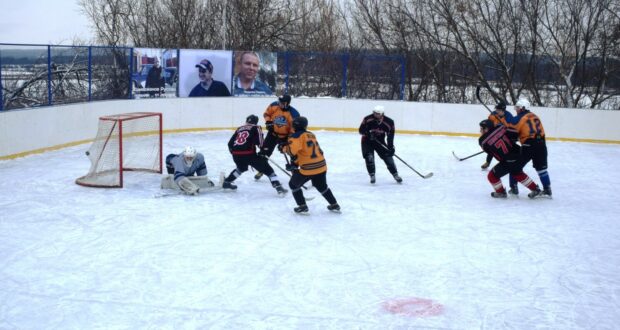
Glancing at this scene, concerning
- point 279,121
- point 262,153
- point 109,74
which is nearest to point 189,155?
point 262,153

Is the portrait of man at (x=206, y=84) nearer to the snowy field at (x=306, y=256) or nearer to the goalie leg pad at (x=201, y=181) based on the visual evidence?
the snowy field at (x=306, y=256)

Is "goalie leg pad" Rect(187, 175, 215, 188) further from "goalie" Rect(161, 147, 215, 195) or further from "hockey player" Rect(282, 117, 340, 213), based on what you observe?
"hockey player" Rect(282, 117, 340, 213)

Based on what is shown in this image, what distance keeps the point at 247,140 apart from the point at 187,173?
30.3 inches

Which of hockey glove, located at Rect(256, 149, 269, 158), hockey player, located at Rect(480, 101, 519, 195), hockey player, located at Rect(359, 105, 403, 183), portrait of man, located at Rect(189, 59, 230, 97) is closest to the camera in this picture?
hockey glove, located at Rect(256, 149, 269, 158)

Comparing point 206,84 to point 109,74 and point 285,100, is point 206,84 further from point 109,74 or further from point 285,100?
point 285,100

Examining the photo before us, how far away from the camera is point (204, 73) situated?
13508 mm

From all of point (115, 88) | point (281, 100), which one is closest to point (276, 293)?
point (281, 100)

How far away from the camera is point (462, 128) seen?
13602 millimetres

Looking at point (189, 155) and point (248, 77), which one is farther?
point (248, 77)

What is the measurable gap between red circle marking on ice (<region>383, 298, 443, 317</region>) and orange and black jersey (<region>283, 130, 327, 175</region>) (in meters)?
2.22

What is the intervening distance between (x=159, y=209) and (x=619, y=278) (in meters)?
4.17

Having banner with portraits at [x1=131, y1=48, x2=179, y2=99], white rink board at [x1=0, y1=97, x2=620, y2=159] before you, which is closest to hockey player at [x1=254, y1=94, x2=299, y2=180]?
white rink board at [x1=0, y1=97, x2=620, y2=159]

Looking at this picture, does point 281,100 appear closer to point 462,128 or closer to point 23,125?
point 23,125

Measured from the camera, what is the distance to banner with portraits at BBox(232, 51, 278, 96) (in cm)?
1382
